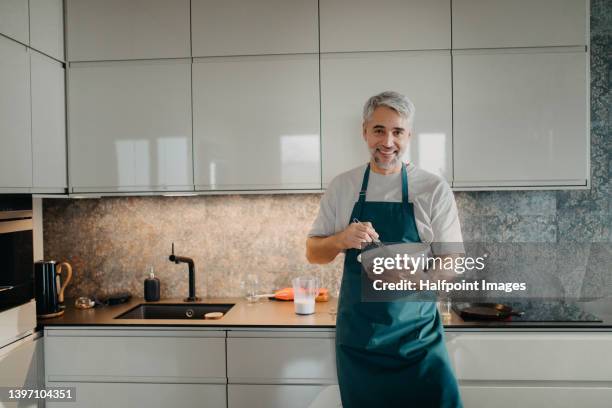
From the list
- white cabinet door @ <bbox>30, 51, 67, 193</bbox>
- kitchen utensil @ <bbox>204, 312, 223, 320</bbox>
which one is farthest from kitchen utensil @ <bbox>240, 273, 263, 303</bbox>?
white cabinet door @ <bbox>30, 51, 67, 193</bbox>

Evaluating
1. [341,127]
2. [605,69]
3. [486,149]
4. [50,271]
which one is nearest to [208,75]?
[341,127]

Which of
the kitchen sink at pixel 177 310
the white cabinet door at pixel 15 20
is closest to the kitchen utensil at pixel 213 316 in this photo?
the kitchen sink at pixel 177 310

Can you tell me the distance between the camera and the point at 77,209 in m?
2.84

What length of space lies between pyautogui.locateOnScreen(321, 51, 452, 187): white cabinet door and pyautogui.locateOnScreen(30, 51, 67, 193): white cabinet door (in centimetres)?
135

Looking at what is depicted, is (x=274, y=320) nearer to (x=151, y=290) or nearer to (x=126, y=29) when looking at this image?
(x=151, y=290)

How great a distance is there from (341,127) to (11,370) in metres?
1.84

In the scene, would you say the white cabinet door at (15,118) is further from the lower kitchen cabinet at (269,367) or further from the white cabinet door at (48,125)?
the lower kitchen cabinet at (269,367)

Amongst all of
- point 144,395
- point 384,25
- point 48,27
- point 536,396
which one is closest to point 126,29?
point 48,27

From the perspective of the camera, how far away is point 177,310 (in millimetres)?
2660

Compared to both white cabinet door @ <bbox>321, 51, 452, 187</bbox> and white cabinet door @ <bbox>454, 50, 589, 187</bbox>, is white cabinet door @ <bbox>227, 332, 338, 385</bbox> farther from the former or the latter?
white cabinet door @ <bbox>454, 50, 589, 187</bbox>

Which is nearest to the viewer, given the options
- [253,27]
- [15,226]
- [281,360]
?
[15,226]

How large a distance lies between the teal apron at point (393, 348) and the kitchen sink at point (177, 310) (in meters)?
0.96

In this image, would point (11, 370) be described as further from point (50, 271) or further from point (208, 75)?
point (208, 75)

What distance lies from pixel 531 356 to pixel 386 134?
119 centimetres
